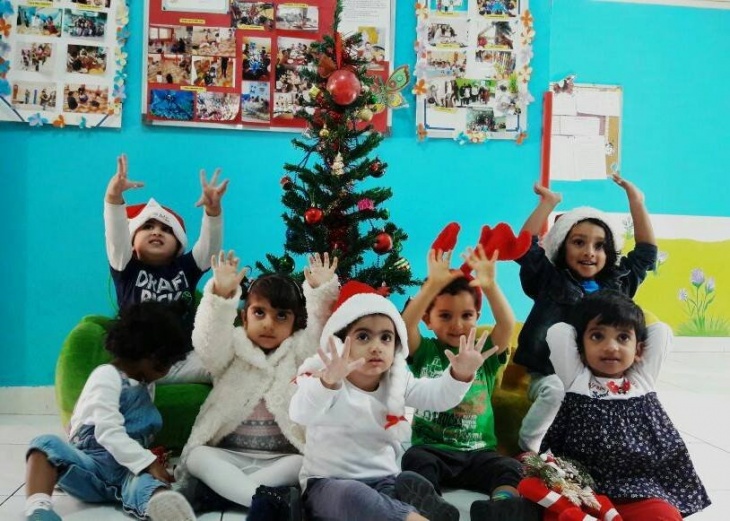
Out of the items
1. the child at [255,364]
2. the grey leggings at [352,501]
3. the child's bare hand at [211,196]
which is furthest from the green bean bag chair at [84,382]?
the grey leggings at [352,501]

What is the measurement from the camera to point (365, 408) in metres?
1.68

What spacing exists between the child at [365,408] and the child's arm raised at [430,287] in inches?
7.2

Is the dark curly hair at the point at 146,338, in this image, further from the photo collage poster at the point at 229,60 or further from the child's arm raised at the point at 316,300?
the photo collage poster at the point at 229,60

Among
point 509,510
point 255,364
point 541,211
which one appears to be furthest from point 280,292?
point 541,211

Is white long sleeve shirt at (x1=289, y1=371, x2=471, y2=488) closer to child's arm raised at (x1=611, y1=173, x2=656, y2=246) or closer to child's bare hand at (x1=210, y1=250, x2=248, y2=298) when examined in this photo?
child's bare hand at (x1=210, y1=250, x2=248, y2=298)

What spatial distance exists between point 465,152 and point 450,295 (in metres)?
1.15

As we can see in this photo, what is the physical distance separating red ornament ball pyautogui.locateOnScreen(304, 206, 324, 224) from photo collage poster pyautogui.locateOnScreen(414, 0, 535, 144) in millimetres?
969

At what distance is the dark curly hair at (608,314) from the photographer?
1824 mm

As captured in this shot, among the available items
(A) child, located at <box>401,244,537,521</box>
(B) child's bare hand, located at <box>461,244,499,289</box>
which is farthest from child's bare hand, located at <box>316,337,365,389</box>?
(B) child's bare hand, located at <box>461,244,499,289</box>

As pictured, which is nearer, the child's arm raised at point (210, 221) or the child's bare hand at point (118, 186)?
the child's bare hand at point (118, 186)

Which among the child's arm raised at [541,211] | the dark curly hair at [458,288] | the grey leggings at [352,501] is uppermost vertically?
the child's arm raised at [541,211]

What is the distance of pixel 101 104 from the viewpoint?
275cm

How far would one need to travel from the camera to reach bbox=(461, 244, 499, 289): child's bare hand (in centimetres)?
189

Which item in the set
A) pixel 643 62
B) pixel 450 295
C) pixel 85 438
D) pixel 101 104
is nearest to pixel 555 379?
pixel 450 295
